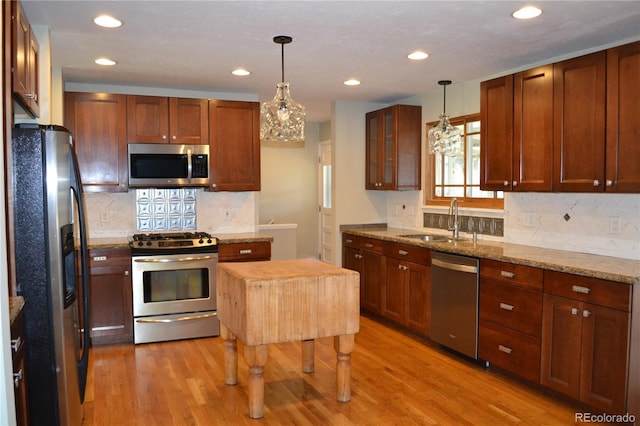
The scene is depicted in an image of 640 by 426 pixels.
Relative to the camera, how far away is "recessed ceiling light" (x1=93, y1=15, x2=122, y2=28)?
309cm

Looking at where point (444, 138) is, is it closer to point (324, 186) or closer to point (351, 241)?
point (351, 241)

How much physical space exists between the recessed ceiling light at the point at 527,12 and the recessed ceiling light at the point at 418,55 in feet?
2.96

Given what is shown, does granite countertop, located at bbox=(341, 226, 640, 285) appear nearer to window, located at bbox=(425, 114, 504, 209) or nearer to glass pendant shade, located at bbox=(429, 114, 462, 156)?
window, located at bbox=(425, 114, 504, 209)

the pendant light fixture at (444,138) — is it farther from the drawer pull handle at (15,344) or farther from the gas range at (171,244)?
the drawer pull handle at (15,344)

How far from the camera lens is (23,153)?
2.43 metres

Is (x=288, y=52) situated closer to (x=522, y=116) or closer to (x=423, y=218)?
(x=522, y=116)

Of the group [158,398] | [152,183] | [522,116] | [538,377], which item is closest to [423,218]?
[522,116]

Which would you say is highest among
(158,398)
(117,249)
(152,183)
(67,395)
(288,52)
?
(288,52)

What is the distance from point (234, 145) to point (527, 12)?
122 inches

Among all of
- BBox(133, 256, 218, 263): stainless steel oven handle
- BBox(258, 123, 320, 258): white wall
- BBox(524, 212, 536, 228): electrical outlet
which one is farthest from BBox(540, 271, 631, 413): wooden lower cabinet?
BBox(258, 123, 320, 258): white wall

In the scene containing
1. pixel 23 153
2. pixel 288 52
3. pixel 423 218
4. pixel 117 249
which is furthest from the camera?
pixel 423 218

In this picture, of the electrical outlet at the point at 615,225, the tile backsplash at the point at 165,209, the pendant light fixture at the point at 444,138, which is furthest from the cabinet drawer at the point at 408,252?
the tile backsplash at the point at 165,209

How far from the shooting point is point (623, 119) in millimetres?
3213

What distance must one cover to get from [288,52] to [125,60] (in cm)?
131
